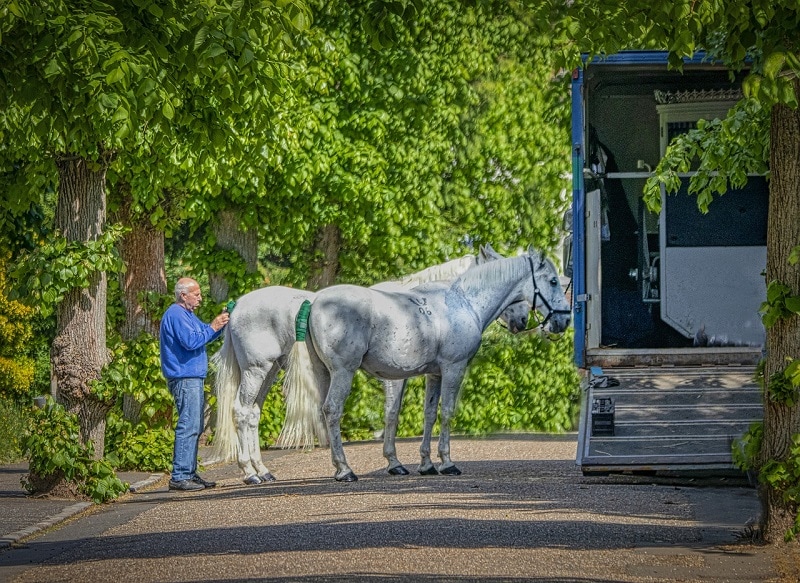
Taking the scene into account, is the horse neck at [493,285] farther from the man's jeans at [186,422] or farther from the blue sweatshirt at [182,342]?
A: the man's jeans at [186,422]

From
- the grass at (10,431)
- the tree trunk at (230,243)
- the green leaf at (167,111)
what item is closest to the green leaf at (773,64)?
the green leaf at (167,111)

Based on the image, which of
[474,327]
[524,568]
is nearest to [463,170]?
[474,327]

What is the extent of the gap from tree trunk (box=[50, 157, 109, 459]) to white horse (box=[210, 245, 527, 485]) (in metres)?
1.33

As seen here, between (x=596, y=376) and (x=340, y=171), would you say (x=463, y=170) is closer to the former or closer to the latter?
(x=340, y=171)

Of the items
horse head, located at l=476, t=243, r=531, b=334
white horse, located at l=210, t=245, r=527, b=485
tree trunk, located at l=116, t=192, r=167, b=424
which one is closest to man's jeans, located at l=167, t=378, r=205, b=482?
white horse, located at l=210, t=245, r=527, b=485

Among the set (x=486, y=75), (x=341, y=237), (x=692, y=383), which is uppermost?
(x=486, y=75)

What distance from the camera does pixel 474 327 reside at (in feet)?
49.1

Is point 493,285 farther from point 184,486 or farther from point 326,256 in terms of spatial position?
point 326,256

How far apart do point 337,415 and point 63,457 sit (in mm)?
2612

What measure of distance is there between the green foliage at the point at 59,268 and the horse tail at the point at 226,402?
1678 millimetres

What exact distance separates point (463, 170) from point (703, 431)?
10.2 meters

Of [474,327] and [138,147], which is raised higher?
[138,147]

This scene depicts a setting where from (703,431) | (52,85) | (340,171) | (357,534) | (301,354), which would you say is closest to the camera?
(52,85)

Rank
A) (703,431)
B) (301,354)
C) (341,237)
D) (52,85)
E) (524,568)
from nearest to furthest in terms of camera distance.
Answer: (524,568), (52,85), (703,431), (301,354), (341,237)
